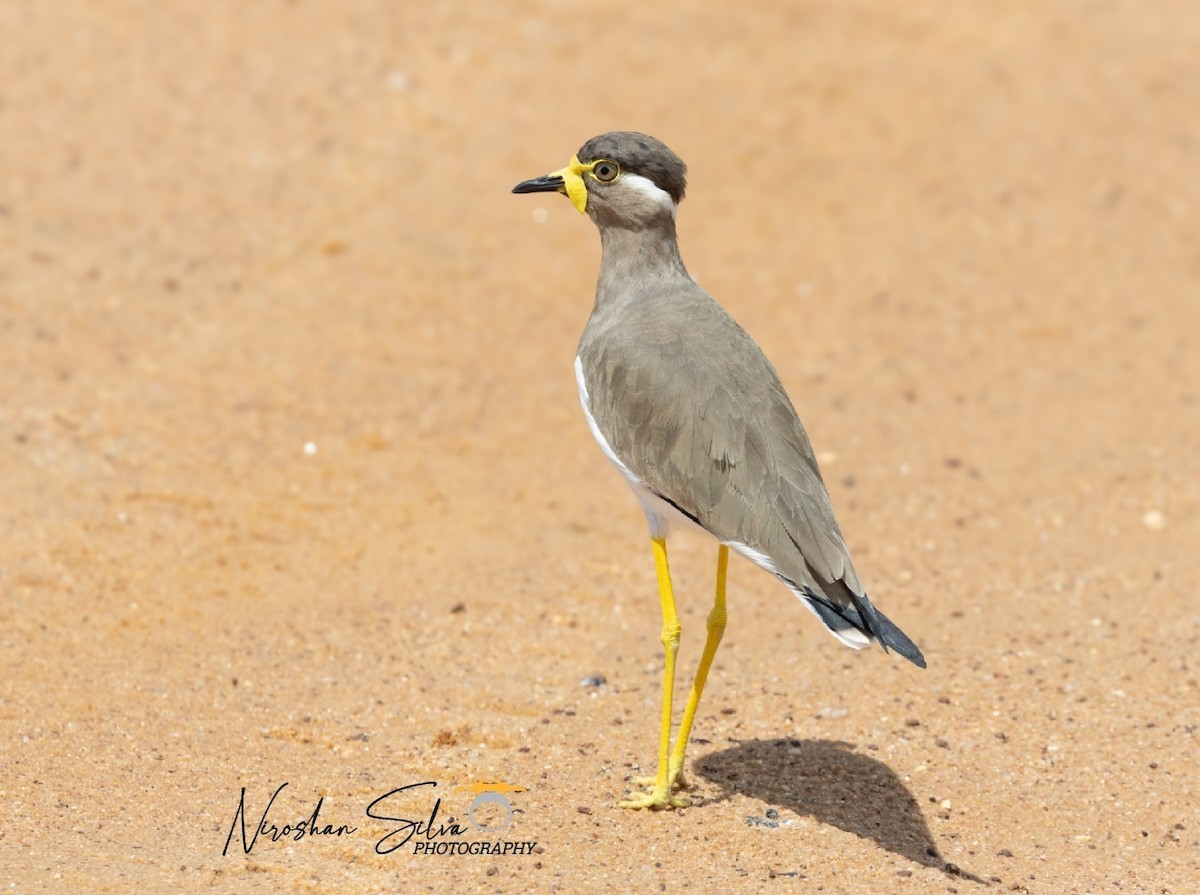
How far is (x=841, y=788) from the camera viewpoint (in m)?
7.18

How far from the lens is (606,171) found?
295 inches

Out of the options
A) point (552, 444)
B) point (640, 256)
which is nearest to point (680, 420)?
point (640, 256)

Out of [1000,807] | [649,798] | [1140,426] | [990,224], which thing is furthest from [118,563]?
[990,224]

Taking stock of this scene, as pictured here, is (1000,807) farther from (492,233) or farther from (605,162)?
(492,233)

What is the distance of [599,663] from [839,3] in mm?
10014

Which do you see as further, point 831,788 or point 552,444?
point 552,444

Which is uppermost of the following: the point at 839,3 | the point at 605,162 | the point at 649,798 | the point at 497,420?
the point at 839,3

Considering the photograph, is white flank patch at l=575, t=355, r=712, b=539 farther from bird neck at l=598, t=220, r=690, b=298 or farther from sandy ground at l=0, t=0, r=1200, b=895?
sandy ground at l=0, t=0, r=1200, b=895

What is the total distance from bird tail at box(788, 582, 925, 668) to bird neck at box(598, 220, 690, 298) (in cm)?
199

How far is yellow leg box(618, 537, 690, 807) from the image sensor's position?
6.85 metres

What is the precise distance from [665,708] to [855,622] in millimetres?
1272

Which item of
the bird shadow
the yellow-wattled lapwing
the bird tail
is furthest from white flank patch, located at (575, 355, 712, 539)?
the bird shadow

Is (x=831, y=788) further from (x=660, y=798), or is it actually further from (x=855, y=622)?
(x=855, y=622)

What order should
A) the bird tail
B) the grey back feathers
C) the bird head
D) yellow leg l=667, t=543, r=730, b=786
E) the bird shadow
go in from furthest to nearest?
the bird head
yellow leg l=667, t=543, r=730, b=786
the bird shadow
the grey back feathers
the bird tail
